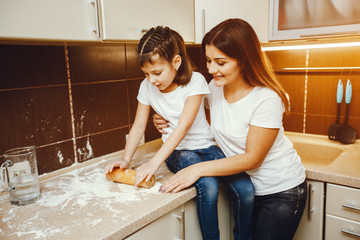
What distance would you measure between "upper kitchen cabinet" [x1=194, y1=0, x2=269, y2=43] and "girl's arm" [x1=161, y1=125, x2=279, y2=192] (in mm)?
640

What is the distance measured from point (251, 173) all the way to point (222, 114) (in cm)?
27

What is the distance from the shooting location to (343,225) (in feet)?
4.49

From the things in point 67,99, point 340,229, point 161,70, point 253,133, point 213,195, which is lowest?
point 340,229

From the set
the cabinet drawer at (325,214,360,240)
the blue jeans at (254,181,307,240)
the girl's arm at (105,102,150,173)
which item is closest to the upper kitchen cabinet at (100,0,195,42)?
the girl's arm at (105,102,150,173)

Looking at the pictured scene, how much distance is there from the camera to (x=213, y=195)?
1197 millimetres

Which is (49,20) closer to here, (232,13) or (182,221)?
(182,221)

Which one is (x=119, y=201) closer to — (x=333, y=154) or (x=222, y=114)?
(x=222, y=114)

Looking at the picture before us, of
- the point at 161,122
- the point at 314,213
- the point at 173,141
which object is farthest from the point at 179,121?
the point at 314,213

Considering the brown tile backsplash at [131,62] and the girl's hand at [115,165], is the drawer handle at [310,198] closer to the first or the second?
the girl's hand at [115,165]

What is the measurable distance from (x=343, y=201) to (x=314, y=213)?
145 millimetres

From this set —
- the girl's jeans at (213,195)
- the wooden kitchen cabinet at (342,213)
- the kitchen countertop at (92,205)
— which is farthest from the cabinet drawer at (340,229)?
the girl's jeans at (213,195)

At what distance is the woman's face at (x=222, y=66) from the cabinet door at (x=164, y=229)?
0.51m

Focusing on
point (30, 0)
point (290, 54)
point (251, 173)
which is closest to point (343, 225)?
point (251, 173)

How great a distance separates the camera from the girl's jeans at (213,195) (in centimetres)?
120
